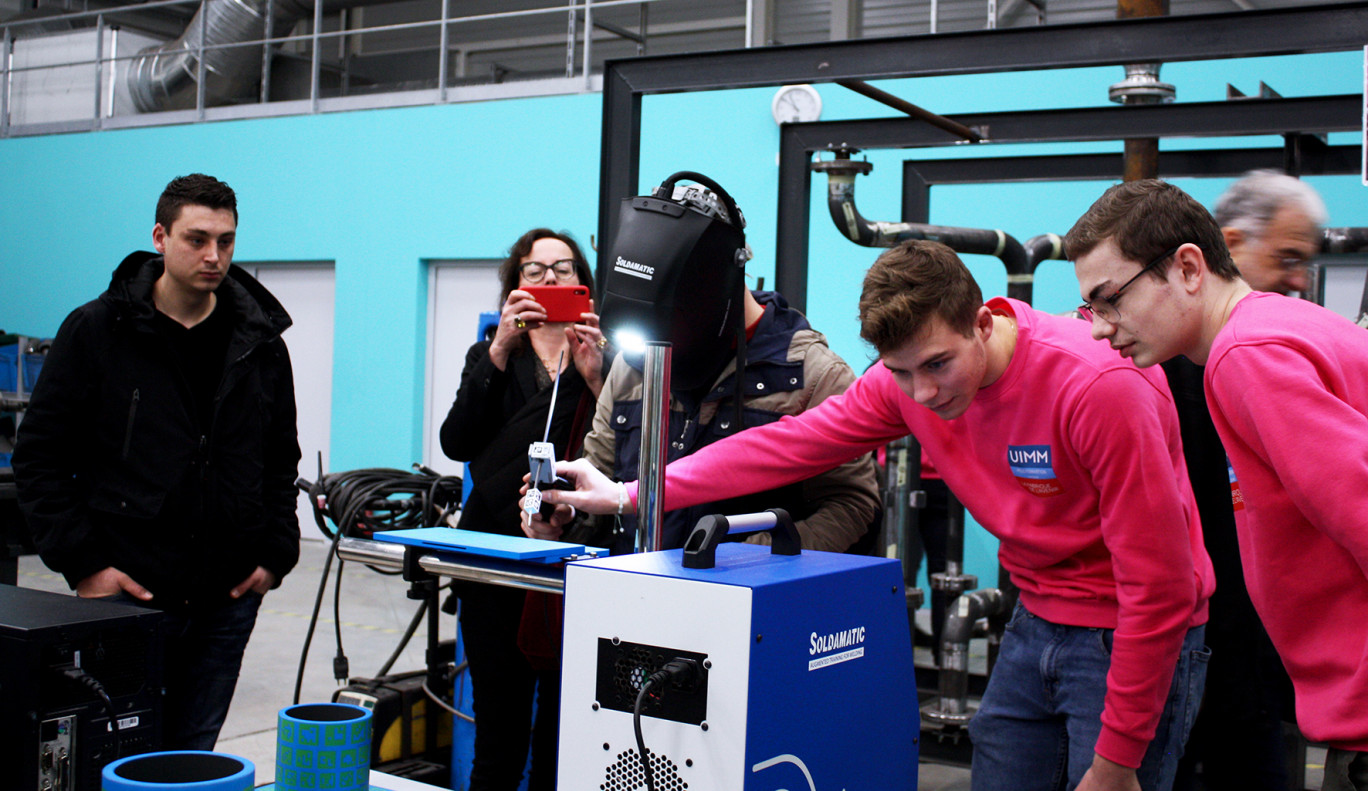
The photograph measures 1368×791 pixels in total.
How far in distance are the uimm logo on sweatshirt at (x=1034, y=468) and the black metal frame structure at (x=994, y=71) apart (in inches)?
42.1

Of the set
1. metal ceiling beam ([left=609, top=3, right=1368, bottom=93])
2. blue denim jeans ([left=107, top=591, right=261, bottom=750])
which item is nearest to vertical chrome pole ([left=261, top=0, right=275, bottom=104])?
metal ceiling beam ([left=609, top=3, right=1368, bottom=93])

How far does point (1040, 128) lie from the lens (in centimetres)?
356

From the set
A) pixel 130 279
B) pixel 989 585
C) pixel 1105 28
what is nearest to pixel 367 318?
pixel 989 585

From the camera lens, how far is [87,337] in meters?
2.16

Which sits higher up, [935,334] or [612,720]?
[935,334]

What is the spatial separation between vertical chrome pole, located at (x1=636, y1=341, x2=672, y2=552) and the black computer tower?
522 millimetres

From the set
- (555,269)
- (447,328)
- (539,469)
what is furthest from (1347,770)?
(447,328)

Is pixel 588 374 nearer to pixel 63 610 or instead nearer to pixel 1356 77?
pixel 63 610

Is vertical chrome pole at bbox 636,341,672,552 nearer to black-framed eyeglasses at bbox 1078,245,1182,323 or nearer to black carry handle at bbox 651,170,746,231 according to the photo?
black carry handle at bbox 651,170,746,231

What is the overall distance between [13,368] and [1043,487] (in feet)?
26.8

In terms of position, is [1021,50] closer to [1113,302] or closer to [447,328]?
[1113,302]

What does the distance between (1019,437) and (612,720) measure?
69 centimetres

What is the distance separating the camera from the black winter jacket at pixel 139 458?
212 centimetres

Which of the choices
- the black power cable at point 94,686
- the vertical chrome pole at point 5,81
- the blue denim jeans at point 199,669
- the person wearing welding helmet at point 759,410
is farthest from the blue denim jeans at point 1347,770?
the vertical chrome pole at point 5,81
